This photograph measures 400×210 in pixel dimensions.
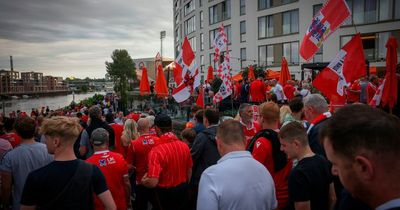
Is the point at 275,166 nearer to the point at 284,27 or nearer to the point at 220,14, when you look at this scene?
the point at 284,27

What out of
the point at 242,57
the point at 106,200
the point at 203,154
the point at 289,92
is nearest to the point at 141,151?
the point at 203,154

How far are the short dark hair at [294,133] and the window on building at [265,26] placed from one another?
33.2m

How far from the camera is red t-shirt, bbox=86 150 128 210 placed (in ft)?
13.1

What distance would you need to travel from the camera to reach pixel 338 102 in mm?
6500

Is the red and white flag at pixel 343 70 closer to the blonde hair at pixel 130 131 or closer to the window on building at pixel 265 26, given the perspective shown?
the blonde hair at pixel 130 131

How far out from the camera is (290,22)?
3303cm

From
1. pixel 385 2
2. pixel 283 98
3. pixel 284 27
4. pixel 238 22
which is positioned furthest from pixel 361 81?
pixel 238 22

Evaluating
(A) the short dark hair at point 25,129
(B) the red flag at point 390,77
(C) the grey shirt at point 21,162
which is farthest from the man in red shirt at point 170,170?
(B) the red flag at point 390,77

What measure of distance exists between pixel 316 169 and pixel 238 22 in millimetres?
37173

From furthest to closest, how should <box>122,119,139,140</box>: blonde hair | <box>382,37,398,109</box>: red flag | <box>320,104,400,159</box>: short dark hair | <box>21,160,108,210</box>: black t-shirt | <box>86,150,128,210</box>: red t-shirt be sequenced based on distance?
<box>122,119,139,140</box>: blonde hair
<box>382,37,398,109</box>: red flag
<box>86,150,128,210</box>: red t-shirt
<box>21,160,108,210</box>: black t-shirt
<box>320,104,400,159</box>: short dark hair

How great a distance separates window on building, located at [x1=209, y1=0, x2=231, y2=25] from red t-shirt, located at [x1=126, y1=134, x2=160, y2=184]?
36595mm

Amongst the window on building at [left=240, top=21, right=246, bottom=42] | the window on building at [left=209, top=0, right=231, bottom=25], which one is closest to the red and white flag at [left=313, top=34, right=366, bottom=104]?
the window on building at [left=240, top=21, right=246, bottom=42]

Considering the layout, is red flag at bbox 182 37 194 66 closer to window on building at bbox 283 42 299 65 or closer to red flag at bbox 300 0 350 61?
red flag at bbox 300 0 350 61

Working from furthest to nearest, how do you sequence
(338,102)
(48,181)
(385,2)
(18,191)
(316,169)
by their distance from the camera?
(385,2) → (338,102) → (18,191) → (316,169) → (48,181)
